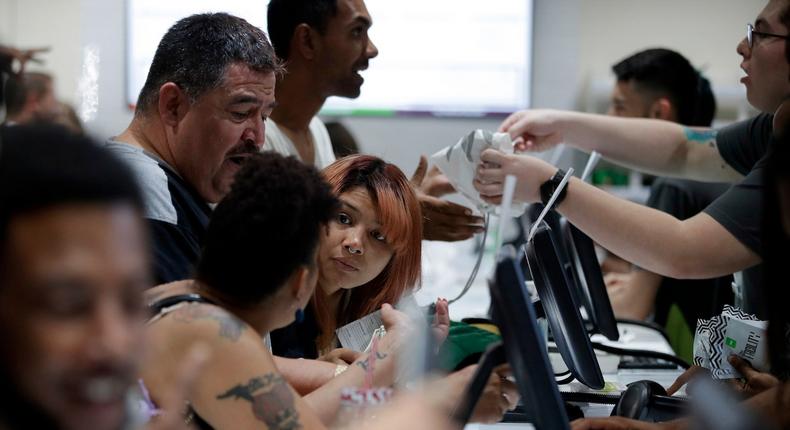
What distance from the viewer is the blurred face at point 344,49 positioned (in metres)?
2.70

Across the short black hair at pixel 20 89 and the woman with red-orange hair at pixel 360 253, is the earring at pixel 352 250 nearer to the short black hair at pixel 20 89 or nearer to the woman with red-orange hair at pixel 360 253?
the woman with red-orange hair at pixel 360 253

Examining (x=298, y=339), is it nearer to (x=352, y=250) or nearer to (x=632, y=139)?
(x=352, y=250)

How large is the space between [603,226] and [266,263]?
1.02m

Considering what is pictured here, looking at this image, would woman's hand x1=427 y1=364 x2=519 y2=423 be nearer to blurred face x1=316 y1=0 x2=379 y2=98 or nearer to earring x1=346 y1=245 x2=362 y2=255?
earring x1=346 y1=245 x2=362 y2=255

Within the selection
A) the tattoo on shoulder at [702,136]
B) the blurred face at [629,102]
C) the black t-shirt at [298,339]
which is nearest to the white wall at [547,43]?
the blurred face at [629,102]

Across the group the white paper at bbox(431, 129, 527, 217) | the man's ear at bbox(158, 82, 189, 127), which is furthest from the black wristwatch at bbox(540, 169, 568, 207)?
the man's ear at bbox(158, 82, 189, 127)

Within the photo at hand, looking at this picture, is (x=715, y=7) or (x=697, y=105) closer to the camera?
(x=697, y=105)

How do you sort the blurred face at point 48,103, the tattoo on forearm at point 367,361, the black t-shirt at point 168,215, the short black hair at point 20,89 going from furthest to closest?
the blurred face at point 48,103 → the short black hair at point 20,89 → the black t-shirt at point 168,215 → the tattoo on forearm at point 367,361

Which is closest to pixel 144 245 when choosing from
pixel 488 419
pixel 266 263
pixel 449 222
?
pixel 266 263

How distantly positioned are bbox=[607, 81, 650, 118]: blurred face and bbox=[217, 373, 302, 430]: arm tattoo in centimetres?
279

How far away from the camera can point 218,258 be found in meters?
1.23

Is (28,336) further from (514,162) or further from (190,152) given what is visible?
(514,162)

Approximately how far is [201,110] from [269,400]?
2.61 ft

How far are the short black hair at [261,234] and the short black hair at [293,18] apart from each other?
4.87ft
